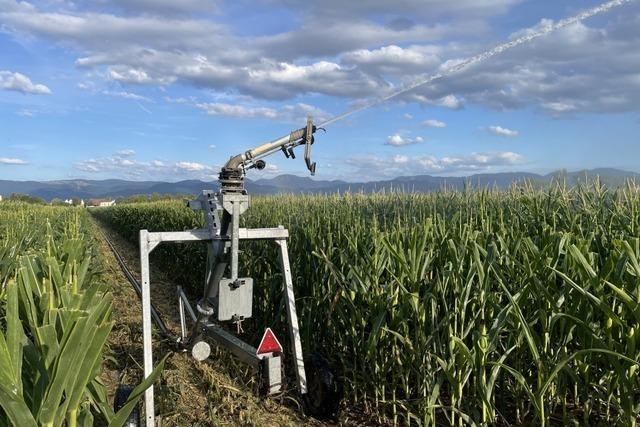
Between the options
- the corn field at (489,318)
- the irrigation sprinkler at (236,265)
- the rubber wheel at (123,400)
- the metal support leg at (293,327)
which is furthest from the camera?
the metal support leg at (293,327)

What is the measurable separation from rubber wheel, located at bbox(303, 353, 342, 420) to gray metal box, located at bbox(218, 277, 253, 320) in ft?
2.01

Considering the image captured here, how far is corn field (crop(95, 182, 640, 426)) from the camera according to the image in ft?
8.86

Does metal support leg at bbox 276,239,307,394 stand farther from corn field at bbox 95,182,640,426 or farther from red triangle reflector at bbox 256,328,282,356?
corn field at bbox 95,182,640,426

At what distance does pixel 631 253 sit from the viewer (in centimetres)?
241

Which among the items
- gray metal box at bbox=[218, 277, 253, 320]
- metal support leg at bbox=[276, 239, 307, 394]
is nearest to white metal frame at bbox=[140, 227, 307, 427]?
metal support leg at bbox=[276, 239, 307, 394]

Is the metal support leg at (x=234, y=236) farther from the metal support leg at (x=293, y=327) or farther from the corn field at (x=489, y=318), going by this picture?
the corn field at (x=489, y=318)

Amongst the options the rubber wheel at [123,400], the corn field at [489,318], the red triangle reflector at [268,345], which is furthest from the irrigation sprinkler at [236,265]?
the corn field at [489,318]

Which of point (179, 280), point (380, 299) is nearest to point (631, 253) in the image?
point (380, 299)

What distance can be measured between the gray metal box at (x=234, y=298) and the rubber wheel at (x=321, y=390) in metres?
0.61

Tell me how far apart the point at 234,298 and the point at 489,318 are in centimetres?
173

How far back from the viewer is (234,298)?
3764 mm

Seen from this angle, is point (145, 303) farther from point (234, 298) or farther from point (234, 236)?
point (234, 236)

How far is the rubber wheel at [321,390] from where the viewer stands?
3.65 m

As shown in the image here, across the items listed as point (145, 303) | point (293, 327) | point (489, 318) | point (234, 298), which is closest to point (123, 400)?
point (145, 303)
